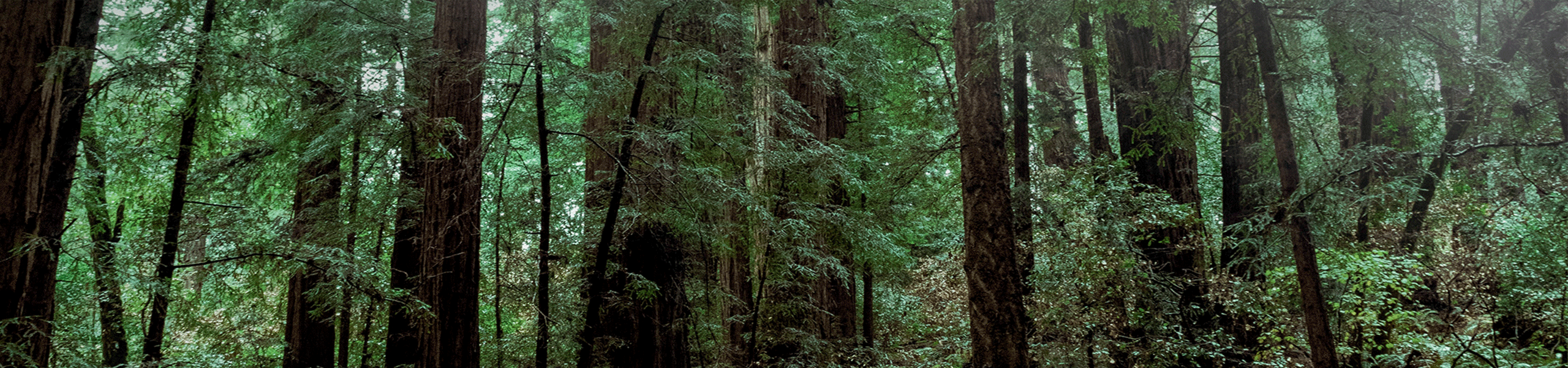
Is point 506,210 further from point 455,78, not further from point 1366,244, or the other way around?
point 1366,244

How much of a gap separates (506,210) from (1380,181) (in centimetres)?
755

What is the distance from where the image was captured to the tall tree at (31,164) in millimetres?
3955

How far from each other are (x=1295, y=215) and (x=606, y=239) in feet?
17.1

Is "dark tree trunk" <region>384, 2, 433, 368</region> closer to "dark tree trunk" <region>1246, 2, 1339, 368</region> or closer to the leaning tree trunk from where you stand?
the leaning tree trunk

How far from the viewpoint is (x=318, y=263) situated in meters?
5.78

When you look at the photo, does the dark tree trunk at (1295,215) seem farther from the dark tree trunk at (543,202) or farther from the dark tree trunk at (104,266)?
the dark tree trunk at (104,266)

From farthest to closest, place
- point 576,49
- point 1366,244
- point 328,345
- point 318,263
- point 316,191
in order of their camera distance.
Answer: point 576,49 → point 328,345 → point 316,191 → point 1366,244 → point 318,263

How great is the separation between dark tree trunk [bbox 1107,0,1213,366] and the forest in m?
0.05

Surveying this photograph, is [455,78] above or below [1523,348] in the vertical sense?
above

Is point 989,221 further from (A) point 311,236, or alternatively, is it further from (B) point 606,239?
(A) point 311,236

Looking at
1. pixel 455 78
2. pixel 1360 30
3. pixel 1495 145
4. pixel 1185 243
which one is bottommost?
pixel 1185 243

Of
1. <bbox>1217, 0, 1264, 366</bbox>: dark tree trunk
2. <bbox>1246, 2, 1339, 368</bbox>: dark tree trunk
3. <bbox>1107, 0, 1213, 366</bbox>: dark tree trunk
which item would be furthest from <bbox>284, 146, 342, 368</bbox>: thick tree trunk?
<bbox>1217, 0, 1264, 366</bbox>: dark tree trunk

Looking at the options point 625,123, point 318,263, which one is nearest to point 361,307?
point 318,263

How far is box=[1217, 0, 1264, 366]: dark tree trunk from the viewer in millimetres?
7281
